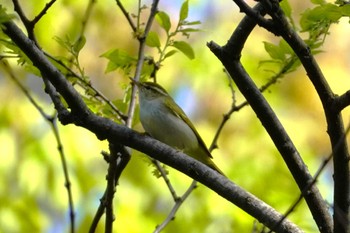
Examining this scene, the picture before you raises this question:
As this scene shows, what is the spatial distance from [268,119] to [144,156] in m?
0.86

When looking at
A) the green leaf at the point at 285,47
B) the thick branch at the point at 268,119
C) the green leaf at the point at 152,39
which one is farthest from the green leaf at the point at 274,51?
the green leaf at the point at 152,39

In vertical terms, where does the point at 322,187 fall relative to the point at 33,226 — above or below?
above

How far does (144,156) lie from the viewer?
111 inches

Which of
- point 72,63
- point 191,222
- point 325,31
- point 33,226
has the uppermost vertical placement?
point 325,31

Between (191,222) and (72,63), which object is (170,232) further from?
(72,63)

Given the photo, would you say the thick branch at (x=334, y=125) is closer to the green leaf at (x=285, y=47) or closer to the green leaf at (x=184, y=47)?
the green leaf at (x=285, y=47)

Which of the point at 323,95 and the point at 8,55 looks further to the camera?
the point at 8,55

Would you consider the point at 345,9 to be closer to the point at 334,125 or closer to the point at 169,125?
the point at 334,125

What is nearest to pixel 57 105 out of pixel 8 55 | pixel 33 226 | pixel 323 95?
pixel 8 55

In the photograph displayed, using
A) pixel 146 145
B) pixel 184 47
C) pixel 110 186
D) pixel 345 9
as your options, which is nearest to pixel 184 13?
pixel 184 47

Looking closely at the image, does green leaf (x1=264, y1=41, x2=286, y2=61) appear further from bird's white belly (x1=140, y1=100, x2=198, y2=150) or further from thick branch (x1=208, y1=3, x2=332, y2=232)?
bird's white belly (x1=140, y1=100, x2=198, y2=150)

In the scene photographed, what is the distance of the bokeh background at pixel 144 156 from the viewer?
3.48 metres

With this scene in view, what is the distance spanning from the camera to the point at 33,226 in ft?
11.0

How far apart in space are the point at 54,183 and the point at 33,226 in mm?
294
